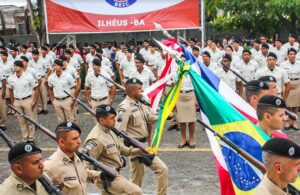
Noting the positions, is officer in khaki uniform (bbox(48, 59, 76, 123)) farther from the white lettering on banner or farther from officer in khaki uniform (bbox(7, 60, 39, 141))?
the white lettering on banner

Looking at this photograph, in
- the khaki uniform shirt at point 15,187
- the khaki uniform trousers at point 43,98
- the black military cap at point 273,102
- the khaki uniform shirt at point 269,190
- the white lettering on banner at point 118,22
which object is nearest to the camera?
the khaki uniform shirt at point 269,190

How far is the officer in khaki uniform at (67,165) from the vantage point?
4883 mm

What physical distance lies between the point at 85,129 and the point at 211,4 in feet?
38.1

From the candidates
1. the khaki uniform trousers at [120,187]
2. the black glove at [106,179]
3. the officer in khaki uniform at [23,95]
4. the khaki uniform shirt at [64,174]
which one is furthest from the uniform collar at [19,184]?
the officer in khaki uniform at [23,95]

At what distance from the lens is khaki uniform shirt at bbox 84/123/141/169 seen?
229 inches

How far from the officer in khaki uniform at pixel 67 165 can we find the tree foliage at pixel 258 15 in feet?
49.3

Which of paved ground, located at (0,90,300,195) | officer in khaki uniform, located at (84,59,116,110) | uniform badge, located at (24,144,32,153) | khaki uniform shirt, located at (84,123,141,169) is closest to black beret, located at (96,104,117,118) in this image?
khaki uniform shirt, located at (84,123,141,169)

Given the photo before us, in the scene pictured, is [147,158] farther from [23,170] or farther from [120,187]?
[23,170]

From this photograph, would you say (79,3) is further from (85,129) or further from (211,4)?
(211,4)

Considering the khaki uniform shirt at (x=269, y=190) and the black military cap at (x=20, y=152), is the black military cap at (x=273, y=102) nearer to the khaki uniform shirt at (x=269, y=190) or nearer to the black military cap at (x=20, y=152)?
the khaki uniform shirt at (x=269, y=190)

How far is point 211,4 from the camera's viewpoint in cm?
2094

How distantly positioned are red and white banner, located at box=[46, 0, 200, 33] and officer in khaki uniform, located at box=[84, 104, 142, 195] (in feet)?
31.5

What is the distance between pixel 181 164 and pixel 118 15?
8001 mm

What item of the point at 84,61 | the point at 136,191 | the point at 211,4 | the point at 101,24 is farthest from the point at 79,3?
the point at 136,191
